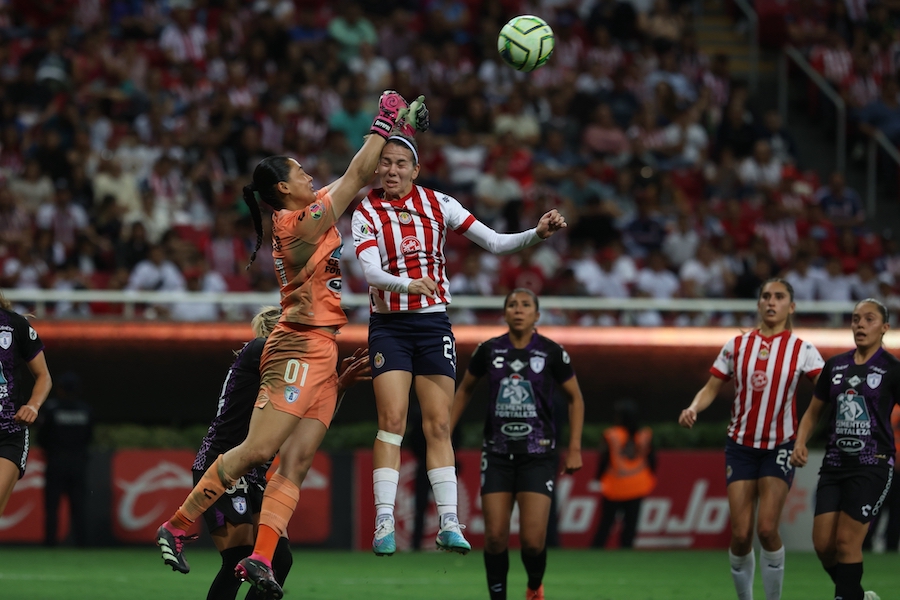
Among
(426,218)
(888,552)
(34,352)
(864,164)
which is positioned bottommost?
(888,552)

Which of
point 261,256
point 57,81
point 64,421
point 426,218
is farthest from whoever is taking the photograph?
point 57,81

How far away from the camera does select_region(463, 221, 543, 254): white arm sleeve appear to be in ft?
26.2

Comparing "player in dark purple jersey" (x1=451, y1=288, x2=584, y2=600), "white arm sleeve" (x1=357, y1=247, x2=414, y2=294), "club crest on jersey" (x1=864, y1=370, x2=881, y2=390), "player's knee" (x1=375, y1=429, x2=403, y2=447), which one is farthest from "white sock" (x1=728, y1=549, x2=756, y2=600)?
"white arm sleeve" (x1=357, y1=247, x2=414, y2=294)

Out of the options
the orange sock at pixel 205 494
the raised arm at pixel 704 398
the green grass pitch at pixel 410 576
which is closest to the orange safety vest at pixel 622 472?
the green grass pitch at pixel 410 576

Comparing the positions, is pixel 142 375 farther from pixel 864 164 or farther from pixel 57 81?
pixel 864 164

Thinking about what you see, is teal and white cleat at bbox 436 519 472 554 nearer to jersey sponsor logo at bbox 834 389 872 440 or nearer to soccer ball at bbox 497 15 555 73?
soccer ball at bbox 497 15 555 73

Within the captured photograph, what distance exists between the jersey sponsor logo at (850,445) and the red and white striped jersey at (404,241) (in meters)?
3.21

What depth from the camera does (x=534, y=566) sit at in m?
9.65

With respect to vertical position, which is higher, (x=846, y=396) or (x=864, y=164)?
(x=864, y=164)

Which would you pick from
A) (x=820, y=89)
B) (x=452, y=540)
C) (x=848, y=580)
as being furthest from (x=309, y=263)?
(x=820, y=89)

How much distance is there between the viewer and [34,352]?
9.49 m

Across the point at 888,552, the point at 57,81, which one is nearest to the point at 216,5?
the point at 57,81

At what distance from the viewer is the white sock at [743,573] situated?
375 inches

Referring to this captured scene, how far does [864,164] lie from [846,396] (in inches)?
558
